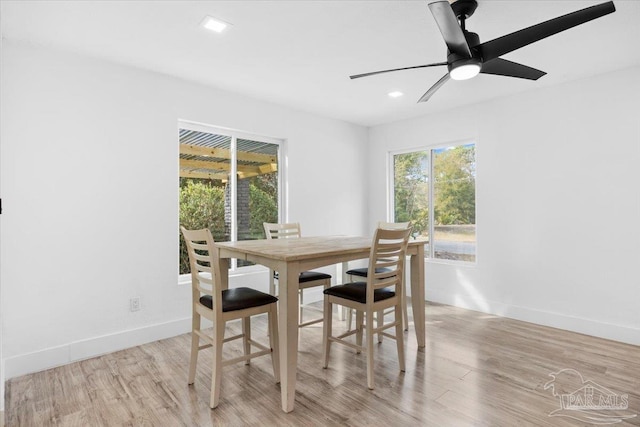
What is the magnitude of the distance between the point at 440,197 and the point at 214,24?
3339mm

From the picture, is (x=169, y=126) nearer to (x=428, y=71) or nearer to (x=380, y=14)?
(x=380, y=14)

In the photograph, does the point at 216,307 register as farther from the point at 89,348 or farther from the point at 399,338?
the point at 89,348

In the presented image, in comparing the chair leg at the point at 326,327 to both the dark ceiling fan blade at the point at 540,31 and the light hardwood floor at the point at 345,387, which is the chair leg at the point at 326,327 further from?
the dark ceiling fan blade at the point at 540,31

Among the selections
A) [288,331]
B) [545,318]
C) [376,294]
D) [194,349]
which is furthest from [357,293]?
Result: [545,318]

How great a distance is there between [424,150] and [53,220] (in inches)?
160

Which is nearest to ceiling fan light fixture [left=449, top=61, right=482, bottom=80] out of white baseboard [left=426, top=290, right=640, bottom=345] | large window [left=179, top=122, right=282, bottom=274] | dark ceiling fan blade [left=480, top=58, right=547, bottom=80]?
dark ceiling fan blade [left=480, top=58, right=547, bottom=80]

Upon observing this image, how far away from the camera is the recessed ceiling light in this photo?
7.59 feet

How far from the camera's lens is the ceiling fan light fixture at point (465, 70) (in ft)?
6.73

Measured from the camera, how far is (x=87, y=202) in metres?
2.85

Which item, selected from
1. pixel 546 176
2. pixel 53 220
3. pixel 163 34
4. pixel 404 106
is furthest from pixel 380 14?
pixel 53 220

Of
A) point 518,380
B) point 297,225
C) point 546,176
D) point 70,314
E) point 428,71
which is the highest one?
point 428,71

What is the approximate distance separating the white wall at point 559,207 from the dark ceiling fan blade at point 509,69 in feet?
4.89

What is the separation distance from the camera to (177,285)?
334 centimetres

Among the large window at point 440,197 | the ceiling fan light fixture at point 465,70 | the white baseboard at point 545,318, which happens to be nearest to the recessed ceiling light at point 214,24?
the ceiling fan light fixture at point 465,70
